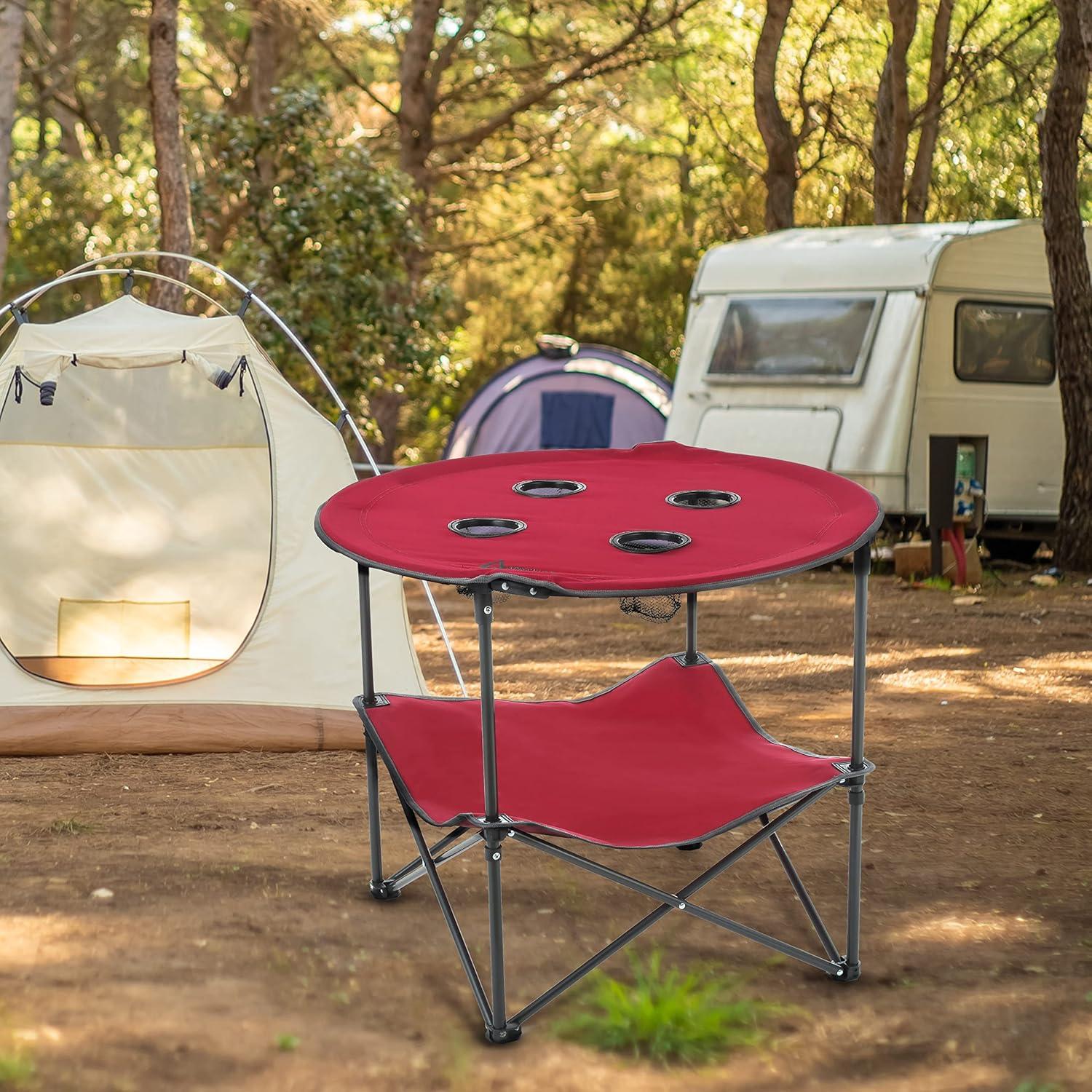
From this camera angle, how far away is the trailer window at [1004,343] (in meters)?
8.62

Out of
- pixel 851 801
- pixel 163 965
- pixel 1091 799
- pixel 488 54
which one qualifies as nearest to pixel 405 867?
pixel 163 965

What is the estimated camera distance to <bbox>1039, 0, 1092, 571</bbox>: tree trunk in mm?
8227

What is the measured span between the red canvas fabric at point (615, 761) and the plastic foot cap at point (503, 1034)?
1.09 ft

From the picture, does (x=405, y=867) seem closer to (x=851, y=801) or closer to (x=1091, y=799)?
(x=851, y=801)

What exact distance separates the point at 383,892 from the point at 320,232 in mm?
7964

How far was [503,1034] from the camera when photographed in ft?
7.79

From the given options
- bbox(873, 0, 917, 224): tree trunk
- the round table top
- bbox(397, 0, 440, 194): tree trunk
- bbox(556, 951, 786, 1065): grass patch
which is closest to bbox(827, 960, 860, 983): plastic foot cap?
bbox(556, 951, 786, 1065): grass patch

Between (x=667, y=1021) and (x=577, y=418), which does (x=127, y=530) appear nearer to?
(x=667, y=1021)

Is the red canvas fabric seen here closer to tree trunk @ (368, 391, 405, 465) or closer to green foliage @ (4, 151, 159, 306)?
tree trunk @ (368, 391, 405, 465)

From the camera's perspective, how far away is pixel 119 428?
5059 millimetres

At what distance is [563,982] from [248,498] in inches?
114

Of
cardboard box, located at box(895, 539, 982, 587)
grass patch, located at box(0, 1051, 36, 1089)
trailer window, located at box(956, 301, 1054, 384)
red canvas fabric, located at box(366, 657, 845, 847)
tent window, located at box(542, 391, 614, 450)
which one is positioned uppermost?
trailer window, located at box(956, 301, 1054, 384)

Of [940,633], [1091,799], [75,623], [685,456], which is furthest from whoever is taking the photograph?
[940,633]

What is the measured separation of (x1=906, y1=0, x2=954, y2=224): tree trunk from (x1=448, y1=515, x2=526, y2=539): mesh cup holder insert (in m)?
10.1
